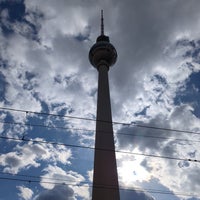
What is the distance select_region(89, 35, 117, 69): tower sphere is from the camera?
6807cm

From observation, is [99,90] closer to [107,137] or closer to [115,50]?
[107,137]

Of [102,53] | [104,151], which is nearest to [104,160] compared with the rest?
[104,151]

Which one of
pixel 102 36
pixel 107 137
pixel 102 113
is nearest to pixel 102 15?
pixel 102 36

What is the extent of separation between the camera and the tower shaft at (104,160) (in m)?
42.8

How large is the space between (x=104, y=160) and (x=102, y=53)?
3159 cm

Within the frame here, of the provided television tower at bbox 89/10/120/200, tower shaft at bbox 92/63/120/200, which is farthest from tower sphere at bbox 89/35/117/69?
tower shaft at bbox 92/63/120/200

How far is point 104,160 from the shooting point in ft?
154

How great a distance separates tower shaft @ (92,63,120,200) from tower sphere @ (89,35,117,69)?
1427cm

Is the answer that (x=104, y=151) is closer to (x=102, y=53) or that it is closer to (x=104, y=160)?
(x=104, y=160)

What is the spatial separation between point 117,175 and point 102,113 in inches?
511

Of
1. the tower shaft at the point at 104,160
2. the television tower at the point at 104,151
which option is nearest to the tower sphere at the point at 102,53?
the television tower at the point at 104,151

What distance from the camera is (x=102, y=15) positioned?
3302 inches

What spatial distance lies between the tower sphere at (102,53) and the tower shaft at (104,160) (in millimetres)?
14273

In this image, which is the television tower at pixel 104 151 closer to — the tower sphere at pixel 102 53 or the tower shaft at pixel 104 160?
the tower shaft at pixel 104 160
